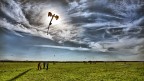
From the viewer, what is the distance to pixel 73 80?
23.1 meters

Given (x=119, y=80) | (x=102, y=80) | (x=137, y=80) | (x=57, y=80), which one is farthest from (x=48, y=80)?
(x=137, y=80)

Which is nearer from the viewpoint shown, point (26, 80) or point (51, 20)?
point (51, 20)

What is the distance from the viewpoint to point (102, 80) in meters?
23.2

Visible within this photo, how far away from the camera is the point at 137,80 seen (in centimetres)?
A: 2250

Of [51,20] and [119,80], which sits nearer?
[51,20]

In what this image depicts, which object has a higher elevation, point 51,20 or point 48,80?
point 51,20

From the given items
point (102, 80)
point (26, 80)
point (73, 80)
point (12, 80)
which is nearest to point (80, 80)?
point (73, 80)

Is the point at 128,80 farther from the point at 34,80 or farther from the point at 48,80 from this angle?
the point at 34,80

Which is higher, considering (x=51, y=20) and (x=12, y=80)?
(x=51, y=20)

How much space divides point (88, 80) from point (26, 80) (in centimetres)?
654

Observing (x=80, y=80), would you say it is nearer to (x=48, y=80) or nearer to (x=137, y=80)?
(x=48, y=80)

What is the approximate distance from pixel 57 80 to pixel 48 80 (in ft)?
3.14

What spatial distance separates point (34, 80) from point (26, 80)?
0.89 m

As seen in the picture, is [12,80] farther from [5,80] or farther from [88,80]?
[88,80]
